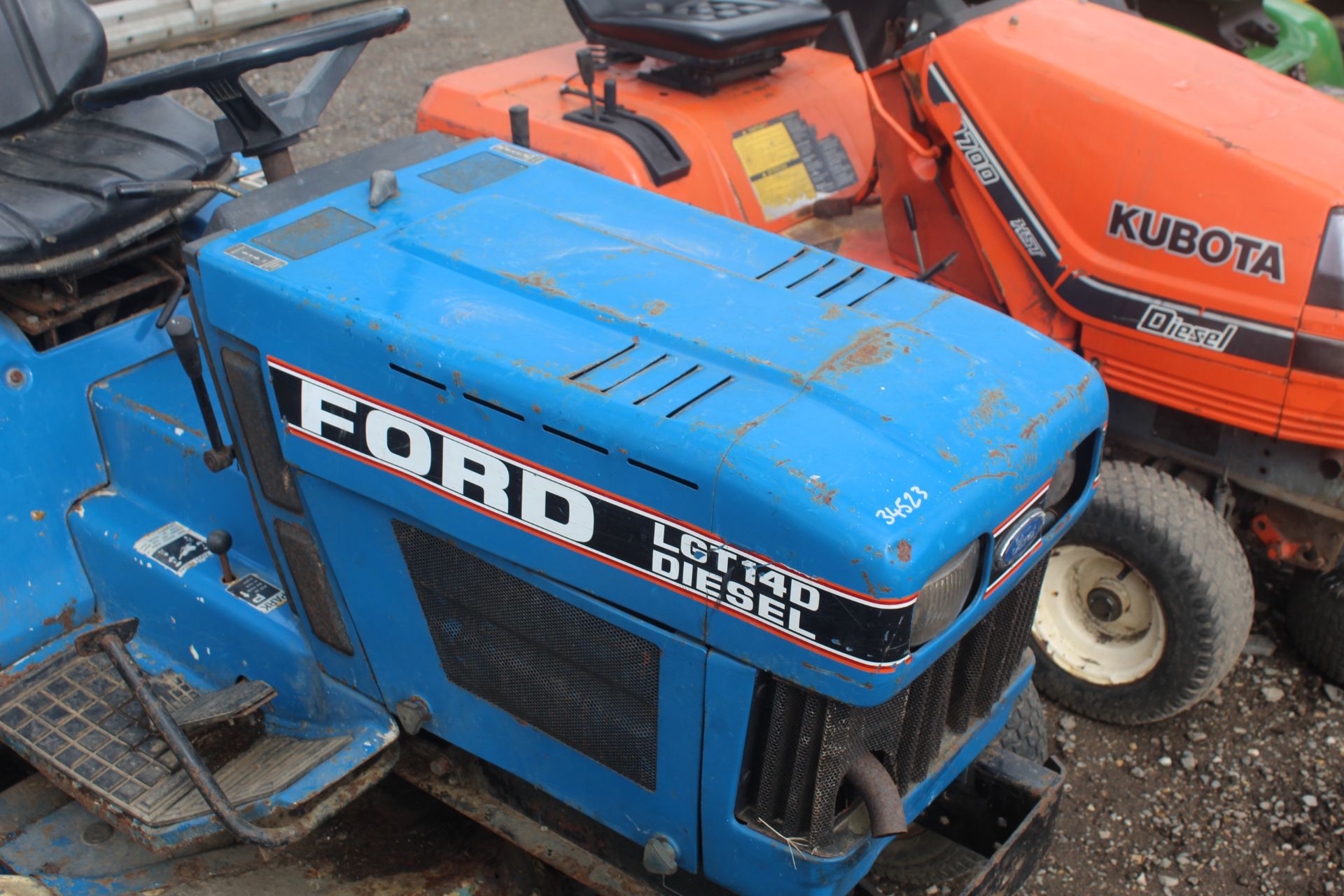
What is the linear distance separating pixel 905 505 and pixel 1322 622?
7.38 feet

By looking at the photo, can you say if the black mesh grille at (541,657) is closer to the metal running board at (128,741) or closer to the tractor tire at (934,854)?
the metal running board at (128,741)

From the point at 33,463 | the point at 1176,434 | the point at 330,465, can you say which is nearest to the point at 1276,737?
the point at 1176,434

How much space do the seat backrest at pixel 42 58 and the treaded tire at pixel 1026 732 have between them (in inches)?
92.2

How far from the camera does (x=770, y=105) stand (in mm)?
3662

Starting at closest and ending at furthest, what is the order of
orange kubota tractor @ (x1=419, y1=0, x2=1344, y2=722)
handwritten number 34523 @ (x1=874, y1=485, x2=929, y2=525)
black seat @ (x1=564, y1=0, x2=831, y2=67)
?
handwritten number 34523 @ (x1=874, y1=485, x2=929, y2=525)
orange kubota tractor @ (x1=419, y1=0, x2=1344, y2=722)
black seat @ (x1=564, y1=0, x2=831, y2=67)

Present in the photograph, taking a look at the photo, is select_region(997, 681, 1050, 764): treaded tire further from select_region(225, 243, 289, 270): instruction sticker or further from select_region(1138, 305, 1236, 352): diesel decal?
select_region(225, 243, 289, 270): instruction sticker

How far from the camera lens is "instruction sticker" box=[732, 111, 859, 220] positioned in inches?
140

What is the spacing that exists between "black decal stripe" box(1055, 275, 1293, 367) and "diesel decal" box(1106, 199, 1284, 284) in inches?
4.0

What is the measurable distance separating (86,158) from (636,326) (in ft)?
4.77

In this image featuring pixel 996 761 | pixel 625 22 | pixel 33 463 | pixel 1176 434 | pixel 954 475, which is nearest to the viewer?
pixel 954 475

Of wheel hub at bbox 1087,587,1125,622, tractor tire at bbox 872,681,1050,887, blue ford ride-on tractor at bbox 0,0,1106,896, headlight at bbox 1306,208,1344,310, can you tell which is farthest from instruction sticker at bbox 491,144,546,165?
wheel hub at bbox 1087,587,1125,622

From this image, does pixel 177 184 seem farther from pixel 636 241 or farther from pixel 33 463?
pixel 636 241

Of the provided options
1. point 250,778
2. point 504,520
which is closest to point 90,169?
point 250,778

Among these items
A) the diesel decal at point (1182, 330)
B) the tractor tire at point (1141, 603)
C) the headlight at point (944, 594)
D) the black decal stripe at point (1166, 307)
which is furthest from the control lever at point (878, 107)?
the headlight at point (944, 594)
